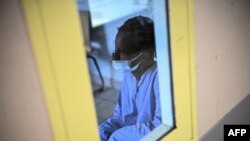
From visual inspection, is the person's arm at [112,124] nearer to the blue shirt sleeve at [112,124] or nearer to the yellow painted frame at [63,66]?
the blue shirt sleeve at [112,124]

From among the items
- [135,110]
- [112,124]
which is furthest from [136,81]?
[112,124]

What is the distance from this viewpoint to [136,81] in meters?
1.28

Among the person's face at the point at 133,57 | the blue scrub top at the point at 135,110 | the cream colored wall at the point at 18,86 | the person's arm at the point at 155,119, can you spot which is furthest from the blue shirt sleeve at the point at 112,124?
the cream colored wall at the point at 18,86

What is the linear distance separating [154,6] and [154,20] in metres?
0.05

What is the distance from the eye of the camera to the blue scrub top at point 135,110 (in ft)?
3.91

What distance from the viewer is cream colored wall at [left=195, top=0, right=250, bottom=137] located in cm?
122

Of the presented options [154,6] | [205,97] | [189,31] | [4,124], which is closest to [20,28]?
[4,124]

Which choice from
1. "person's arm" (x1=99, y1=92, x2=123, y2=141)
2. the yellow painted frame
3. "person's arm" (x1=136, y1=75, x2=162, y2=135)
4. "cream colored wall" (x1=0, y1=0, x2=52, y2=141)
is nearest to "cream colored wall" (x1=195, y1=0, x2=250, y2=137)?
"person's arm" (x1=136, y1=75, x2=162, y2=135)

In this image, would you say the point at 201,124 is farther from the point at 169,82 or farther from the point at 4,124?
the point at 4,124

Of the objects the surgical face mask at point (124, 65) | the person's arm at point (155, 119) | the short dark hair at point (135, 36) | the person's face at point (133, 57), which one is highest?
the short dark hair at point (135, 36)

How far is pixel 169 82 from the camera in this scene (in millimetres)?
1101

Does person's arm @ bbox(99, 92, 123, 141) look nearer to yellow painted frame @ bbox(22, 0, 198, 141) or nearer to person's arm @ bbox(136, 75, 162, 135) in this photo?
person's arm @ bbox(136, 75, 162, 135)

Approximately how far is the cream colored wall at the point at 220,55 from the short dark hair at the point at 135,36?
20 centimetres

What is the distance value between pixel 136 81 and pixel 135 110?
14 centimetres
